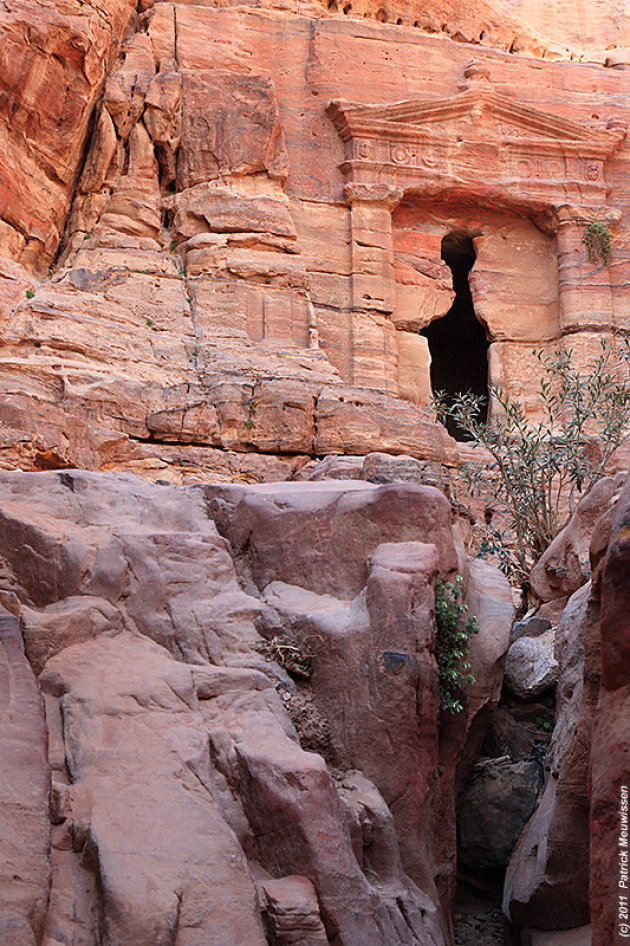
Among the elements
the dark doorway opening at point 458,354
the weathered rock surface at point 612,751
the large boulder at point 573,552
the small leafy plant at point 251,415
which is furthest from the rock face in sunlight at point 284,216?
the weathered rock surface at point 612,751

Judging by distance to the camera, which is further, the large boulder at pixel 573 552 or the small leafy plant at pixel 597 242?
the small leafy plant at pixel 597 242

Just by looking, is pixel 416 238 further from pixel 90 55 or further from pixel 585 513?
pixel 585 513

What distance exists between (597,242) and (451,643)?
58.7ft

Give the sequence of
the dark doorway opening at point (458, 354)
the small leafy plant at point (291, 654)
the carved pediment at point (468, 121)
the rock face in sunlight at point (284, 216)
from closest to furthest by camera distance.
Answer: the small leafy plant at point (291, 654) → the rock face in sunlight at point (284, 216) → the carved pediment at point (468, 121) → the dark doorway opening at point (458, 354)

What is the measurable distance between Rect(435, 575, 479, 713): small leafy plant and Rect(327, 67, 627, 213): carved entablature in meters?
15.9

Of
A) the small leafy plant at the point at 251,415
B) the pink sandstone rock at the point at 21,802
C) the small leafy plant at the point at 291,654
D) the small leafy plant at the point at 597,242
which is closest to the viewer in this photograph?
the pink sandstone rock at the point at 21,802

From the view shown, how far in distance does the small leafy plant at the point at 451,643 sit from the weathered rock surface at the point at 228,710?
0.23 m

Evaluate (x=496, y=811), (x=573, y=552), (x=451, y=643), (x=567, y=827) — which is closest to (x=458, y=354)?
(x=573, y=552)

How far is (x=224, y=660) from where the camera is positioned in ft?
23.8

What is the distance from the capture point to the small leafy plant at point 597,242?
920 inches

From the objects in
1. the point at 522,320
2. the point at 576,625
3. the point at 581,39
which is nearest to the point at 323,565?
the point at 576,625

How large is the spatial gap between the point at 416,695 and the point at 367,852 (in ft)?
3.85

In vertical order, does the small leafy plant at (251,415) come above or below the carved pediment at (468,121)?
below

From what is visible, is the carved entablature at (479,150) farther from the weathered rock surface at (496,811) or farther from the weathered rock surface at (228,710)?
the weathered rock surface at (496,811)
